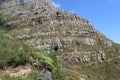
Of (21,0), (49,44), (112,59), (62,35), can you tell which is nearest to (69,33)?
(62,35)

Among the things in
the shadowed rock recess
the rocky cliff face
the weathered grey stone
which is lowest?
the weathered grey stone

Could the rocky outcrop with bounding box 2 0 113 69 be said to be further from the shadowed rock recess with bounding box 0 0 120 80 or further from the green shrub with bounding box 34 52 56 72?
the green shrub with bounding box 34 52 56 72

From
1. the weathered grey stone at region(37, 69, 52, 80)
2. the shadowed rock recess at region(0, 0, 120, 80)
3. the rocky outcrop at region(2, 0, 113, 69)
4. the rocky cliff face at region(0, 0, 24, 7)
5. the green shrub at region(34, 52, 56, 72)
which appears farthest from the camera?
the rocky cliff face at region(0, 0, 24, 7)

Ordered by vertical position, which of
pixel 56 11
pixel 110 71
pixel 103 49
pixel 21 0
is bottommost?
pixel 110 71

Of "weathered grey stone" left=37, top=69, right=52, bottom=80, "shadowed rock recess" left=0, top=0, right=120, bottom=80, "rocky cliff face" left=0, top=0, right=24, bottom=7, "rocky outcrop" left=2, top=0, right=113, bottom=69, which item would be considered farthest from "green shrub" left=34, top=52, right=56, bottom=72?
"rocky cliff face" left=0, top=0, right=24, bottom=7

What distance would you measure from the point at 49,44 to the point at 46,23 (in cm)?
1093

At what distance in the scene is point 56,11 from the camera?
12269 centimetres

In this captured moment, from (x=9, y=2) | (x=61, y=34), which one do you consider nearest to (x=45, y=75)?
(x=61, y=34)

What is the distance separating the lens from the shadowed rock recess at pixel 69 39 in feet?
334

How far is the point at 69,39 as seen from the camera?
10925cm

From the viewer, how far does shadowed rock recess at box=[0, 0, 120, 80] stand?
10169cm

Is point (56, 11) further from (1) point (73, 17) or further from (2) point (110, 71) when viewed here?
(2) point (110, 71)

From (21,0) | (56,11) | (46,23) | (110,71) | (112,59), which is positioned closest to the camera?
(110,71)

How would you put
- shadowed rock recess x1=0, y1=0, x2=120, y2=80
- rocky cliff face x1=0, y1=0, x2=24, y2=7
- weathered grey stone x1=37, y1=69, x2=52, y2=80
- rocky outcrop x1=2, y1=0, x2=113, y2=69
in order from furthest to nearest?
1. rocky cliff face x1=0, y1=0, x2=24, y2=7
2. rocky outcrop x1=2, y1=0, x2=113, y2=69
3. shadowed rock recess x1=0, y1=0, x2=120, y2=80
4. weathered grey stone x1=37, y1=69, x2=52, y2=80
